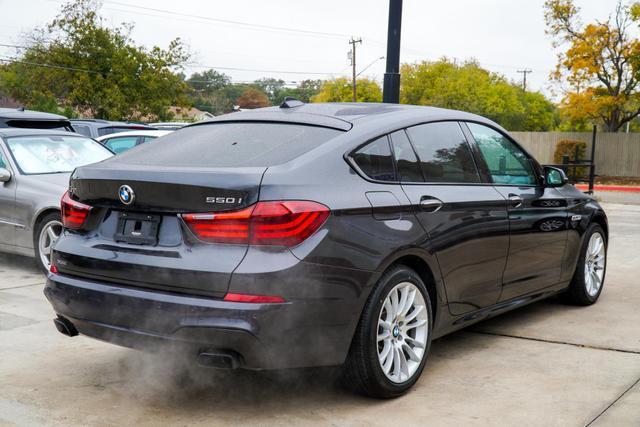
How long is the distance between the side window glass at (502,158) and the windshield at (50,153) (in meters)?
4.80

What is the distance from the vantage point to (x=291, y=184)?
12.0 ft

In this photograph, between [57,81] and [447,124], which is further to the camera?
[57,81]

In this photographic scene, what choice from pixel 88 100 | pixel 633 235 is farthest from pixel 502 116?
pixel 633 235

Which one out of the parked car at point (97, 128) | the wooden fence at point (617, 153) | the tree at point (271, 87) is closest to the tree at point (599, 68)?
the wooden fence at point (617, 153)

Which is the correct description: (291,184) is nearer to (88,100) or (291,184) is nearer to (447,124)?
(447,124)

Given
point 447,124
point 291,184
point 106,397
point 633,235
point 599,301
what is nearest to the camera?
point 291,184

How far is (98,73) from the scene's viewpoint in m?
48.3

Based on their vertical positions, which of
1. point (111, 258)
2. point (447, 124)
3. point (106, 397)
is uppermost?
point (447, 124)

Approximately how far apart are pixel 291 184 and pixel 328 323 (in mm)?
697

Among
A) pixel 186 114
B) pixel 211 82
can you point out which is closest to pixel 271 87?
pixel 211 82

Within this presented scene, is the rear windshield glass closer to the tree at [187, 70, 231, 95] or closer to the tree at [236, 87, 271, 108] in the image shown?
the tree at [236, 87, 271, 108]

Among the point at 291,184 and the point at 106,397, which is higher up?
the point at 291,184

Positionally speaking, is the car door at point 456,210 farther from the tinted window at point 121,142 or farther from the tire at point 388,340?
the tinted window at point 121,142

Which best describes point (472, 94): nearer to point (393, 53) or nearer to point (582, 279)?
point (393, 53)
